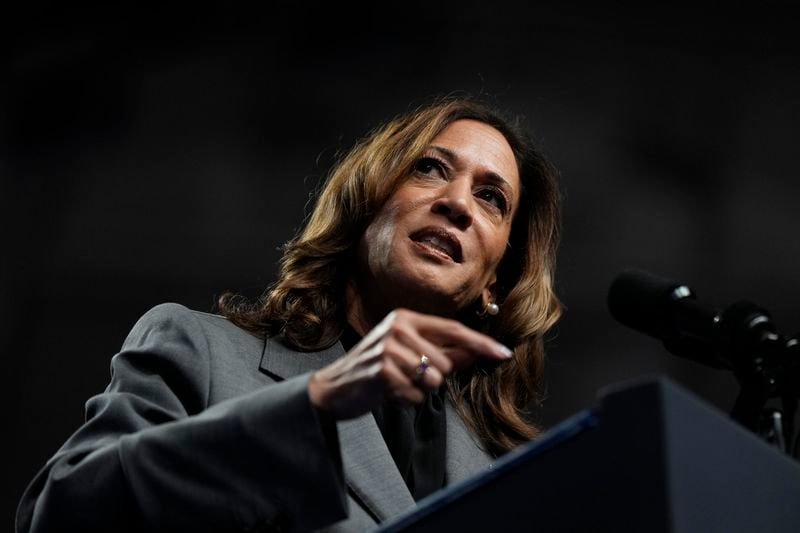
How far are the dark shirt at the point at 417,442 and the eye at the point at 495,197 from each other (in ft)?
1.64

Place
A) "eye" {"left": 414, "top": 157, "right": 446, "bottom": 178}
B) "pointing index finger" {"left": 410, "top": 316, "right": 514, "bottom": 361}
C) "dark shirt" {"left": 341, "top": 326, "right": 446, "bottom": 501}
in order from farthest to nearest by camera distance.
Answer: "eye" {"left": 414, "top": 157, "right": 446, "bottom": 178} → "dark shirt" {"left": 341, "top": 326, "right": 446, "bottom": 501} → "pointing index finger" {"left": 410, "top": 316, "right": 514, "bottom": 361}

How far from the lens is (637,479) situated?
2.75 ft

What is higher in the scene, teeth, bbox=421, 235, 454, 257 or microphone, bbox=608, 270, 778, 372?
teeth, bbox=421, 235, 454, 257

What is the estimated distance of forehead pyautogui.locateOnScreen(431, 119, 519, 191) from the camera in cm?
232

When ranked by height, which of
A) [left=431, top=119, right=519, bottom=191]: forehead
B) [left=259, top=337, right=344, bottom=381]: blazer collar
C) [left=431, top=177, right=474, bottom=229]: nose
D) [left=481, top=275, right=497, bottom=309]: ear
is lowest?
[left=259, top=337, right=344, bottom=381]: blazer collar

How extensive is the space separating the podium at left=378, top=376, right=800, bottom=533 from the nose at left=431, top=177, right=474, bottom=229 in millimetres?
1204

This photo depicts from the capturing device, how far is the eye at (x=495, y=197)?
2299mm

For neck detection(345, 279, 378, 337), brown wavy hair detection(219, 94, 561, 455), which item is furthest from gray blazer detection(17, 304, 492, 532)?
neck detection(345, 279, 378, 337)

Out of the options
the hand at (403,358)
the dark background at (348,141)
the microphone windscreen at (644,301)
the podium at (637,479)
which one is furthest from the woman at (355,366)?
the dark background at (348,141)

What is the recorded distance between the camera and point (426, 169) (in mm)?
2275

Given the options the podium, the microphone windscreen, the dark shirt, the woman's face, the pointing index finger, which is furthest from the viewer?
the woman's face

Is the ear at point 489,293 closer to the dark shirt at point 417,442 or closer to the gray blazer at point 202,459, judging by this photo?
the dark shirt at point 417,442

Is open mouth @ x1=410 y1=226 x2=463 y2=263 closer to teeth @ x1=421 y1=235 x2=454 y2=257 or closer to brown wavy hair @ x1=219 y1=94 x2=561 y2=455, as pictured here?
teeth @ x1=421 y1=235 x2=454 y2=257

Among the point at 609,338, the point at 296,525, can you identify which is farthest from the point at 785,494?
the point at 609,338
